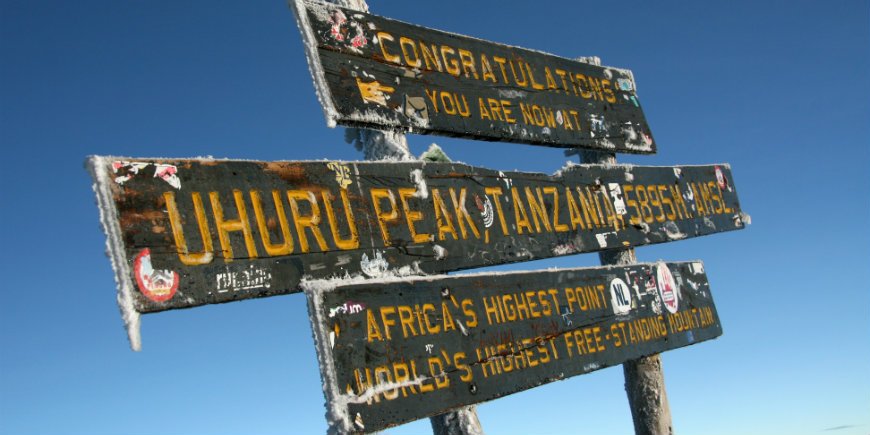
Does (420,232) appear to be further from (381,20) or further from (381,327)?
(381,20)

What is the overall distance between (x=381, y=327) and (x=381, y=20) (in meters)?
1.91

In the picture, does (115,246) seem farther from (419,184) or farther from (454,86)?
(454,86)

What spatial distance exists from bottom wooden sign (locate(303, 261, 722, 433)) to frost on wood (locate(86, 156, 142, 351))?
764 millimetres

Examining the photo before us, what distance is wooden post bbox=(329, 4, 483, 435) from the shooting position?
4.95 metres

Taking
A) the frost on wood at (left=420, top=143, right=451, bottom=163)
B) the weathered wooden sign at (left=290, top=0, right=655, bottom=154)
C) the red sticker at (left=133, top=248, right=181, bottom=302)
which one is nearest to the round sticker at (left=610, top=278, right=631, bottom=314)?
the weathered wooden sign at (left=290, top=0, right=655, bottom=154)

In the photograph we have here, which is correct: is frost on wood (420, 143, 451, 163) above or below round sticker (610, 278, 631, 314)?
above

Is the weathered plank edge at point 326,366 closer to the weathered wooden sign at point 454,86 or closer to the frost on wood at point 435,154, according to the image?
the weathered wooden sign at point 454,86

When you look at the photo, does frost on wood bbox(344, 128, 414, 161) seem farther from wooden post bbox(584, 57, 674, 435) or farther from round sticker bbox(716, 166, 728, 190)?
round sticker bbox(716, 166, 728, 190)

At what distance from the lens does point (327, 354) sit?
3.56 meters

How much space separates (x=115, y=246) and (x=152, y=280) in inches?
7.8

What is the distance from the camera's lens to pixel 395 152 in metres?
5.24

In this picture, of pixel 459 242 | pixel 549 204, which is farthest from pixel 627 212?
pixel 459 242

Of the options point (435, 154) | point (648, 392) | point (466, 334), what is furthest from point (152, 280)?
point (648, 392)

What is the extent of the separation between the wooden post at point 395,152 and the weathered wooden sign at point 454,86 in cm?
29
